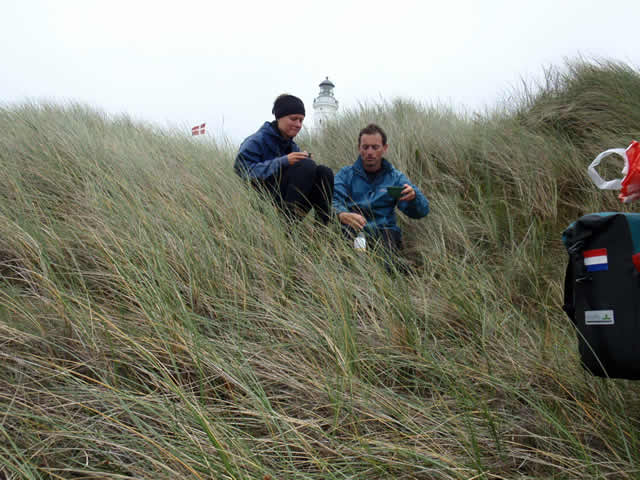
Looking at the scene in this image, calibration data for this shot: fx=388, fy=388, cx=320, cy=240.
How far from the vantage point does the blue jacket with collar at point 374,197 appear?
3.03 metres

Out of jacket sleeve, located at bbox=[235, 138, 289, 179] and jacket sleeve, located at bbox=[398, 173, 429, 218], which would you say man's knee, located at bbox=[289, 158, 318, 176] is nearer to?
jacket sleeve, located at bbox=[235, 138, 289, 179]

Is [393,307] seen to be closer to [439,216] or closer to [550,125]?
[439,216]

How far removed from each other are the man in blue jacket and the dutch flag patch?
1.86m

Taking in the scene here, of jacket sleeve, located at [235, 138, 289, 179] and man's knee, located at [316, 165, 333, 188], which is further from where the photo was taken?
man's knee, located at [316, 165, 333, 188]

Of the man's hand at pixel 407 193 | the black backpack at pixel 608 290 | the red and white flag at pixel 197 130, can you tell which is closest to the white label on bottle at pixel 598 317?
the black backpack at pixel 608 290

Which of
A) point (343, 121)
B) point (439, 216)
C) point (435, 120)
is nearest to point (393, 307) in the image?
point (439, 216)

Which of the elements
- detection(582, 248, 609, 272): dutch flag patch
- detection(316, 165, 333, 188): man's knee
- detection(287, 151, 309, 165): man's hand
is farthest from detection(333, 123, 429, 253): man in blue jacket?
detection(582, 248, 609, 272): dutch flag patch

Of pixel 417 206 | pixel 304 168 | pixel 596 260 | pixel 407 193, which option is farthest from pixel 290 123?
pixel 596 260

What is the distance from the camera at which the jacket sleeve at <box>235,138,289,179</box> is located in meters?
2.83

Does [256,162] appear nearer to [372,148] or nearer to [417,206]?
[372,148]

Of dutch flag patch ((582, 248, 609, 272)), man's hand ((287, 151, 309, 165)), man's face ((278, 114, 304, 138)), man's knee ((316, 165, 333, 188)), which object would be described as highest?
man's face ((278, 114, 304, 138))

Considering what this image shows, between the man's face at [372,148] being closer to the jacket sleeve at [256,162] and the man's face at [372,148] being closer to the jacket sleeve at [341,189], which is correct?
the jacket sleeve at [341,189]

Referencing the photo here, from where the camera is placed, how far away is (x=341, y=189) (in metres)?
3.29

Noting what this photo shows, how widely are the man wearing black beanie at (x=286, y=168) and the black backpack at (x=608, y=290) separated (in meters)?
1.90
